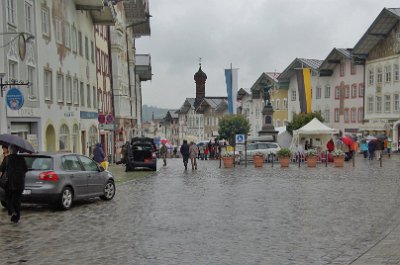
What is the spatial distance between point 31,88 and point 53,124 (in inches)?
119

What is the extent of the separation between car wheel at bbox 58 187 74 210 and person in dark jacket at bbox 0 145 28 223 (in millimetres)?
1707

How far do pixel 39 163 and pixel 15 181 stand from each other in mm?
1856

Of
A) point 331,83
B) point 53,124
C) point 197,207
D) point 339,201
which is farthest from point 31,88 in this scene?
point 331,83

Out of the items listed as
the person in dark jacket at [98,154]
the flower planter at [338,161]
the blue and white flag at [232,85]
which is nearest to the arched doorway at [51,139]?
the person in dark jacket at [98,154]

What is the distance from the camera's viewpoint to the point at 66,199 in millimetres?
Result: 13805

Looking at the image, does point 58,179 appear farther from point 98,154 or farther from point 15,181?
point 98,154

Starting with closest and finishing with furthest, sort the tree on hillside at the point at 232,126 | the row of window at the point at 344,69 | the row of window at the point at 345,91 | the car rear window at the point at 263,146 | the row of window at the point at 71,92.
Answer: the row of window at the point at 71,92
the car rear window at the point at 263,146
the row of window at the point at 345,91
the row of window at the point at 344,69
the tree on hillside at the point at 232,126

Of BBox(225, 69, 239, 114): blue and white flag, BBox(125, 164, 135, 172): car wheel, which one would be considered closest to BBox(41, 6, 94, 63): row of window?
BBox(125, 164, 135, 172): car wheel

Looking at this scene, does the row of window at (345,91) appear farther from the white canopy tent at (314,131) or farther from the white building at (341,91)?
the white canopy tent at (314,131)

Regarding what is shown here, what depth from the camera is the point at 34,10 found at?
Result: 2359 cm

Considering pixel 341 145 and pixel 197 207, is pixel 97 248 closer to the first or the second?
pixel 197 207

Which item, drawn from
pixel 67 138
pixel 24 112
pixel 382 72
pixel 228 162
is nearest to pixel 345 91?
pixel 382 72

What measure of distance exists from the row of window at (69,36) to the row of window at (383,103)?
106 feet

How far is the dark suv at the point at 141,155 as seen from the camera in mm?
28984
